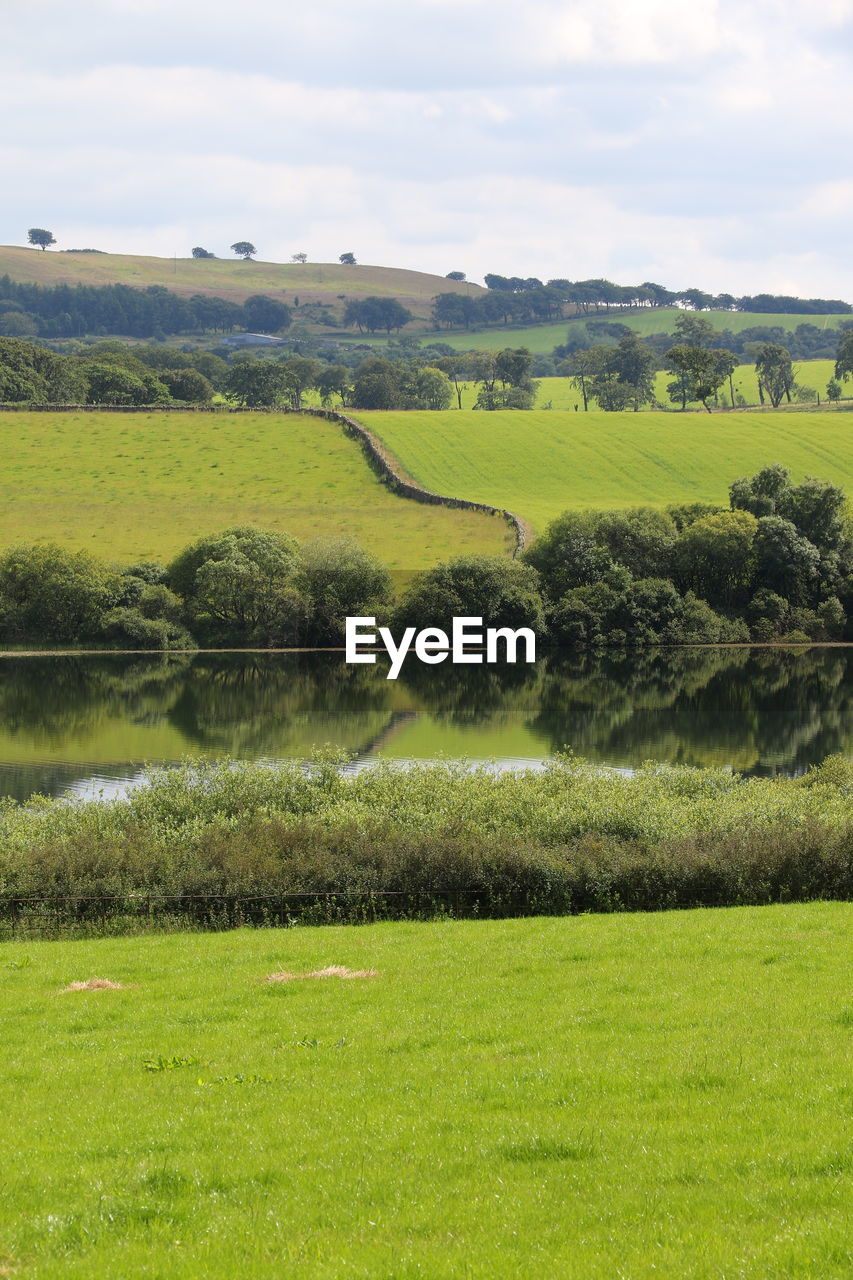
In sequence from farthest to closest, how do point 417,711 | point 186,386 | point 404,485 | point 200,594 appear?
1. point 186,386
2. point 404,485
3. point 200,594
4. point 417,711

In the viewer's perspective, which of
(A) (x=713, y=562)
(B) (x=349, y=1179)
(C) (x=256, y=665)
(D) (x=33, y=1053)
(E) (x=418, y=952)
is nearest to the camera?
(B) (x=349, y=1179)

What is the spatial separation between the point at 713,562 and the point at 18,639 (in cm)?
6016

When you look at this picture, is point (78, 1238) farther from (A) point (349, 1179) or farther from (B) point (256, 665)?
(B) point (256, 665)

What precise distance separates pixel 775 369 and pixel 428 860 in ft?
581

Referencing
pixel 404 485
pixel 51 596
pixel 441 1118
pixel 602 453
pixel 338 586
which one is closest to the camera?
pixel 441 1118

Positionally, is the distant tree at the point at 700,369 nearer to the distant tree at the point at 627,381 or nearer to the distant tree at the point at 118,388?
the distant tree at the point at 627,381

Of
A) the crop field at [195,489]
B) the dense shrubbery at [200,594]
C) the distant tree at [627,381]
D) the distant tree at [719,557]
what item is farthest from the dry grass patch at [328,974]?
the distant tree at [627,381]

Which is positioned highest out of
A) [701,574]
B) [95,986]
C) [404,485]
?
[404,485]

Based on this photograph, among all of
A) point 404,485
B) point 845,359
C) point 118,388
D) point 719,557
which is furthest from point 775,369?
point 118,388

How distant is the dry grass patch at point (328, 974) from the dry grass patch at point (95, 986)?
2.71 metres

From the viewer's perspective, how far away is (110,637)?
9688cm

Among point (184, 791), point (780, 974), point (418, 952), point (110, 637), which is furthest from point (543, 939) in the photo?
point (110, 637)

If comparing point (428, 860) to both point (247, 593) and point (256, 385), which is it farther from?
point (256, 385)

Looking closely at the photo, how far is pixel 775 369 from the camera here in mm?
191125
